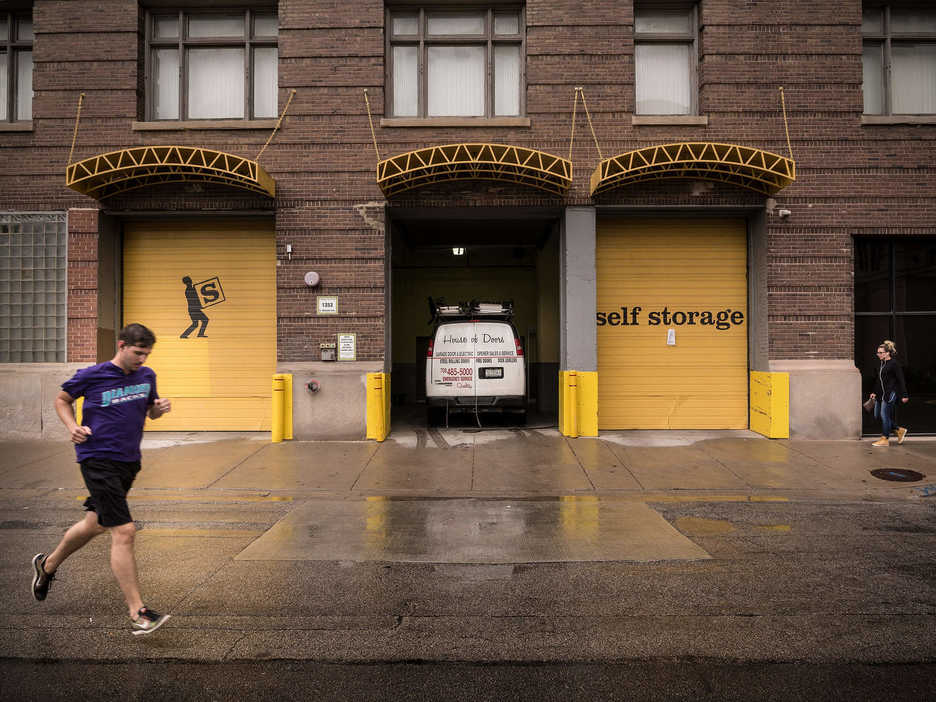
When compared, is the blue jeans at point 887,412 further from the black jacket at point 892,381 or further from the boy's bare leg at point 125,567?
the boy's bare leg at point 125,567

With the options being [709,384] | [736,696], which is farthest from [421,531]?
[709,384]

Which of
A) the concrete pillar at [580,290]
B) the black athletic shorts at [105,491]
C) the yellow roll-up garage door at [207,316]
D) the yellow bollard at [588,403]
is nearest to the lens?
the black athletic shorts at [105,491]

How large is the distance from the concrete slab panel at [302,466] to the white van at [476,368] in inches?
82.1

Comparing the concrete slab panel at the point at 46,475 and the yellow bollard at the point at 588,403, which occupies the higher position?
the yellow bollard at the point at 588,403

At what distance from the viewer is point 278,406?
1073cm

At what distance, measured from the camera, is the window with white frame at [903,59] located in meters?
11.5

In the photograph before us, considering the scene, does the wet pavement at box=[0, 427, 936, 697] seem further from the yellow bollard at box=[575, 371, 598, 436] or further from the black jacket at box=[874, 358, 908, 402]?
the yellow bollard at box=[575, 371, 598, 436]

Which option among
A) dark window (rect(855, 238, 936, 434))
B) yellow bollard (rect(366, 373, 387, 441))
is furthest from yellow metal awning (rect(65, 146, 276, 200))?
dark window (rect(855, 238, 936, 434))

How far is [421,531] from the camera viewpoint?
19.3 feet

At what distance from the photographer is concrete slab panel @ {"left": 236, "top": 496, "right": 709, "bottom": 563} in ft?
16.9

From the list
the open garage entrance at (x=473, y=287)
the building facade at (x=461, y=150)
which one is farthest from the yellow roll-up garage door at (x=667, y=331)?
the open garage entrance at (x=473, y=287)

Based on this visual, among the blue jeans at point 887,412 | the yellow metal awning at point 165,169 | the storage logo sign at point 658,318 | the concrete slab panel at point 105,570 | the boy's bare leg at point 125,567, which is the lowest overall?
the concrete slab panel at point 105,570

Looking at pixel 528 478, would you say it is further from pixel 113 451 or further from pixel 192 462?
pixel 113 451

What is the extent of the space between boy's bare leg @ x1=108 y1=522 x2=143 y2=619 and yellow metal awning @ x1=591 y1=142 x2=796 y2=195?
896 cm
